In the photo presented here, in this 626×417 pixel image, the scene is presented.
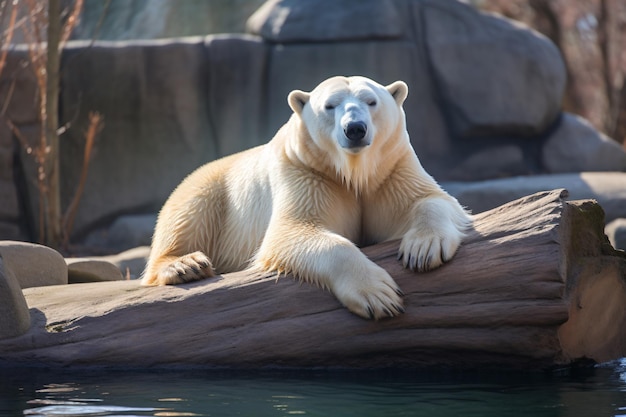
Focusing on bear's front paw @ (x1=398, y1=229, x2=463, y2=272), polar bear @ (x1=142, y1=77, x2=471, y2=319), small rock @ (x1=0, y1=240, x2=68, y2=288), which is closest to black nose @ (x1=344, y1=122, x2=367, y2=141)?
polar bear @ (x1=142, y1=77, x2=471, y2=319)

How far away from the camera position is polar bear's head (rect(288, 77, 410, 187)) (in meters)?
4.06

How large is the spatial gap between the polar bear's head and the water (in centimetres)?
95

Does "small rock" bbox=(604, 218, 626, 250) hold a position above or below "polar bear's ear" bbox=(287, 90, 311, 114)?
below

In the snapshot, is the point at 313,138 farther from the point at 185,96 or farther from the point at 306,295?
the point at 185,96

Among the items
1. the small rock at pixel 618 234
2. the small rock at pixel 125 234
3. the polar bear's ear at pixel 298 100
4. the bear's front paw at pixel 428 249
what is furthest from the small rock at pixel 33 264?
the small rock at pixel 618 234

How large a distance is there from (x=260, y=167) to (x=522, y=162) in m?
6.24

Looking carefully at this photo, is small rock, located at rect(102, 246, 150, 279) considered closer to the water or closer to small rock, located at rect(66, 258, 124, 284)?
small rock, located at rect(66, 258, 124, 284)

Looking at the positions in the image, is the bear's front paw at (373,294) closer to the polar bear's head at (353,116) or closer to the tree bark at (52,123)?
the polar bear's head at (353,116)

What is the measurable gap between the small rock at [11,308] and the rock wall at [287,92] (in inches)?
217

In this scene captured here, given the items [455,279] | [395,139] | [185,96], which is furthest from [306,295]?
Answer: [185,96]

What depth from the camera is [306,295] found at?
157 inches

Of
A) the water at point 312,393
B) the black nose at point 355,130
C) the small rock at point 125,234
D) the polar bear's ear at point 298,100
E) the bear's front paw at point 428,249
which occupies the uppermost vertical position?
the polar bear's ear at point 298,100

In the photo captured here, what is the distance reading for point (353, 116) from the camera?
13.1 feet

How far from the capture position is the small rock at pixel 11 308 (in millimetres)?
4074
